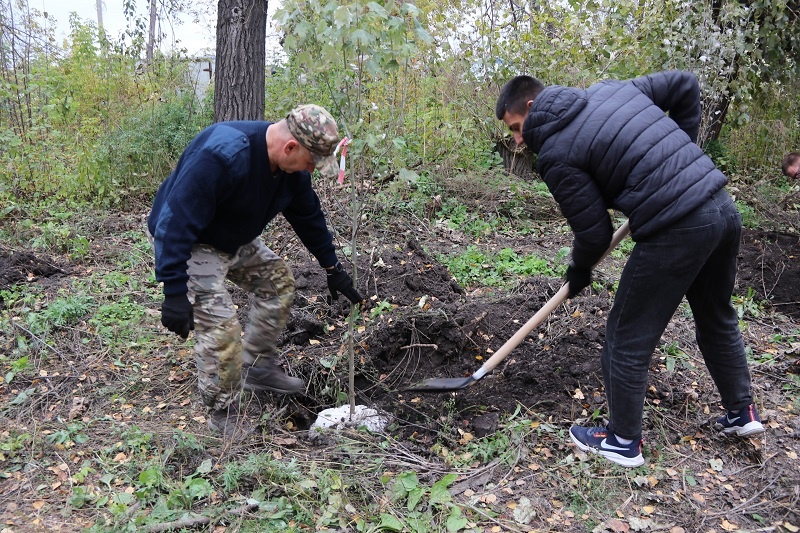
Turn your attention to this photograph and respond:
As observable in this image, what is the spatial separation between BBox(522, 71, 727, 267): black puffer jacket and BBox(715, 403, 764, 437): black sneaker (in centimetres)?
121

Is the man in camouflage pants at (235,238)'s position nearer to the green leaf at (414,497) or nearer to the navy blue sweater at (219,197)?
the navy blue sweater at (219,197)

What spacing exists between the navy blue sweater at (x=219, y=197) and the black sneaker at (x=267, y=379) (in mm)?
746

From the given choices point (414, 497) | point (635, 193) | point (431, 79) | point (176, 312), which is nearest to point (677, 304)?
point (635, 193)

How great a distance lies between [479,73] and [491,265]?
3763 mm

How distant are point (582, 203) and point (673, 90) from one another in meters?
0.82

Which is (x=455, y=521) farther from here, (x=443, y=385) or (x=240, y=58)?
(x=240, y=58)

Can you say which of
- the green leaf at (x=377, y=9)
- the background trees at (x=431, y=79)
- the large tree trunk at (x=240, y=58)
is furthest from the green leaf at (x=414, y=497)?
the large tree trunk at (x=240, y=58)

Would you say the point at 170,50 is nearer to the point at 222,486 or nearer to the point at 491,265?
the point at 491,265

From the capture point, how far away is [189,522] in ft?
8.56

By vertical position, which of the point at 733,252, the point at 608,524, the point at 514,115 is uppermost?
the point at 514,115

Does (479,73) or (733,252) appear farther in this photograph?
(479,73)

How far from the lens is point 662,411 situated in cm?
345

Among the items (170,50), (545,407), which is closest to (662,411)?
(545,407)

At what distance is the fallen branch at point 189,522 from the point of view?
2.57 m
